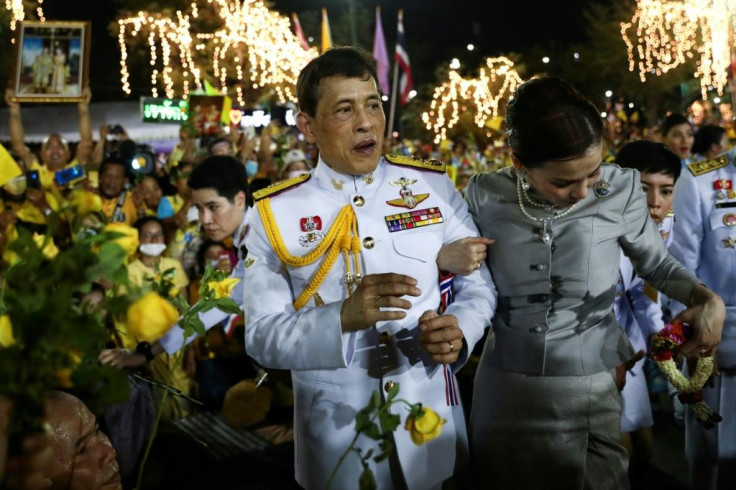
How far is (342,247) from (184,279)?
14.2ft

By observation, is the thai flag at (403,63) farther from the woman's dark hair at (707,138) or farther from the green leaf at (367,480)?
the green leaf at (367,480)

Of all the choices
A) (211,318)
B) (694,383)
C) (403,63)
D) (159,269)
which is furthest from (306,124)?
(403,63)

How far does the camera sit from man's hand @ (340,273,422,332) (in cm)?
195

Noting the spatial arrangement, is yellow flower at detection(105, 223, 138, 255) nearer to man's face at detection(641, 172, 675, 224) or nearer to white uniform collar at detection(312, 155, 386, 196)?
white uniform collar at detection(312, 155, 386, 196)

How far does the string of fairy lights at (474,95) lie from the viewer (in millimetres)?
42656

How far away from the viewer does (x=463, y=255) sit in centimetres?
237

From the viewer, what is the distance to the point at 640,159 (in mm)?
3781

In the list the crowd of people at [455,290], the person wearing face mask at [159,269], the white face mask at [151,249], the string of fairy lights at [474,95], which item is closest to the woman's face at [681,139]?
the person wearing face mask at [159,269]

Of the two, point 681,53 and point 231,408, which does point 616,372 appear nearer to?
point 231,408

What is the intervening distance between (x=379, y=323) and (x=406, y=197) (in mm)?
471

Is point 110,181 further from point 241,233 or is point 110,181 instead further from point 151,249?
point 241,233

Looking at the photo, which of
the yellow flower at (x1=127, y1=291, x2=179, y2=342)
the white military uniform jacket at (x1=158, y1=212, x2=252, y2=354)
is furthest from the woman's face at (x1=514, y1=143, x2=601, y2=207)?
the yellow flower at (x1=127, y1=291, x2=179, y2=342)

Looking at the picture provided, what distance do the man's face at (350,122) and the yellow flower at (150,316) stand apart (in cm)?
118

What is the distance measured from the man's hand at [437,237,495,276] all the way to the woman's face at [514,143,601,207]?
0.28 metres
